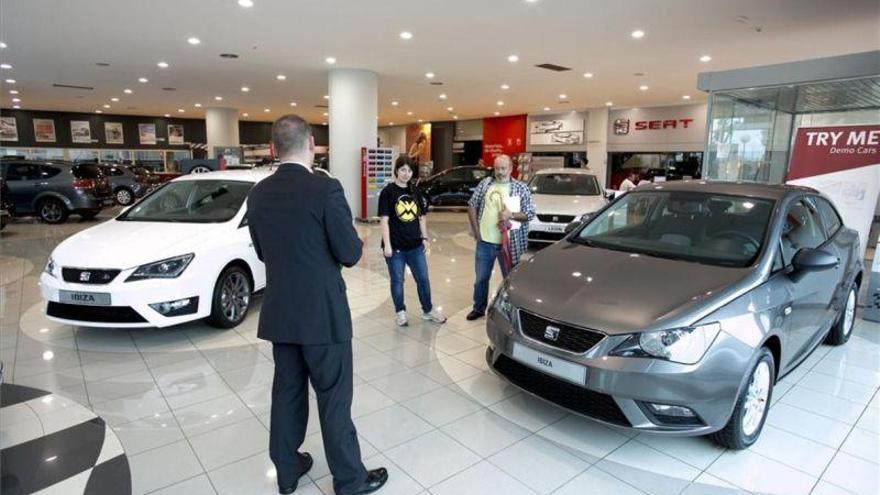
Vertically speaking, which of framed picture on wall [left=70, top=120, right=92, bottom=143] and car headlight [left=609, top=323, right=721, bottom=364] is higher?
framed picture on wall [left=70, top=120, right=92, bottom=143]

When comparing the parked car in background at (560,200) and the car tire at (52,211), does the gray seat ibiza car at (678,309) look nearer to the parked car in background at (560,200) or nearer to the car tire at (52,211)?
the parked car in background at (560,200)

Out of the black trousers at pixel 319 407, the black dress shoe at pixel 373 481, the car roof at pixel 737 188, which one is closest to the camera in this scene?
the black trousers at pixel 319 407

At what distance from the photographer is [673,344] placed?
227 centimetres

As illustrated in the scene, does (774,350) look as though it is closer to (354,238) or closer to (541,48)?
A: (354,238)

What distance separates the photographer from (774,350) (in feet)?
8.82

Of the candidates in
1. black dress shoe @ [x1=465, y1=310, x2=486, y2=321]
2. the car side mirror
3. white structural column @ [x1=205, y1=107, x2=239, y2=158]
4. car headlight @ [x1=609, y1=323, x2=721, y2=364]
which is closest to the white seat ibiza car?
black dress shoe @ [x1=465, y1=310, x2=486, y2=321]

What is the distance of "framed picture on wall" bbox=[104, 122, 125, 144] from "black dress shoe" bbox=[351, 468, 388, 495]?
24540 millimetres

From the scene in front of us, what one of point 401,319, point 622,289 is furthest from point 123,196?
point 622,289

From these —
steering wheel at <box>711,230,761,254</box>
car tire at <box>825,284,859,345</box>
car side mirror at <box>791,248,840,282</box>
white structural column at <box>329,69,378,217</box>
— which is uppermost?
white structural column at <box>329,69,378,217</box>

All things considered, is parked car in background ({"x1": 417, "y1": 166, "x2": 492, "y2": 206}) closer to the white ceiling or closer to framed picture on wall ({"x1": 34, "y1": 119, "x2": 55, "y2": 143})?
the white ceiling

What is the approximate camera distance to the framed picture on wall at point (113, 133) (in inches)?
851

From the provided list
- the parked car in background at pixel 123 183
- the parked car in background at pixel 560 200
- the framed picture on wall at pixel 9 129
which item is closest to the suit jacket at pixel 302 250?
the parked car in background at pixel 560 200

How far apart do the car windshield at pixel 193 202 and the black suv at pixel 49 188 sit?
743 centimetres

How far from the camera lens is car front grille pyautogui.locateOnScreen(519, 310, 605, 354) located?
2375 millimetres
